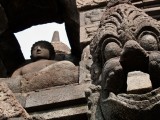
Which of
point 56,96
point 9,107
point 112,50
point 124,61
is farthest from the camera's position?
point 56,96

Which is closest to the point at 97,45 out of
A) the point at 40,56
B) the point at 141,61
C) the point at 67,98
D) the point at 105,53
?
the point at 105,53

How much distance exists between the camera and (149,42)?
2920 mm

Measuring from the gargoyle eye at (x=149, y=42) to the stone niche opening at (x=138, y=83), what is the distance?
18 centimetres

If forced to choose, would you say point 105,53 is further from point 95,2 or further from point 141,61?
point 95,2

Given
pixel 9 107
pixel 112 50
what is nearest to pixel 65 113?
pixel 9 107

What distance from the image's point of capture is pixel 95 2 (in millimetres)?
5195

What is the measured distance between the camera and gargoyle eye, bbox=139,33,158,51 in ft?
9.52

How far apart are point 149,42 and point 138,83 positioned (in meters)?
0.29

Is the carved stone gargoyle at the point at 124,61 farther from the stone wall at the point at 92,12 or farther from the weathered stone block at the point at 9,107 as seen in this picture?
the stone wall at the point at 92,12

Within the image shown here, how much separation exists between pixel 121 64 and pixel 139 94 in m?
0.23

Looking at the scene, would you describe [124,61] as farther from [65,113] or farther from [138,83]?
[65,113]

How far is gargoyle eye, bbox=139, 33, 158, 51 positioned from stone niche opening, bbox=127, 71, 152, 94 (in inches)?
7.0

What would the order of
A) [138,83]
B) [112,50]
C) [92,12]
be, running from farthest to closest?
1. [92,12]
2. [112,50]
3. [138,83]

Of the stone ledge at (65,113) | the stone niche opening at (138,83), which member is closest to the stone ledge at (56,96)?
the stone ledge at (65,113)
